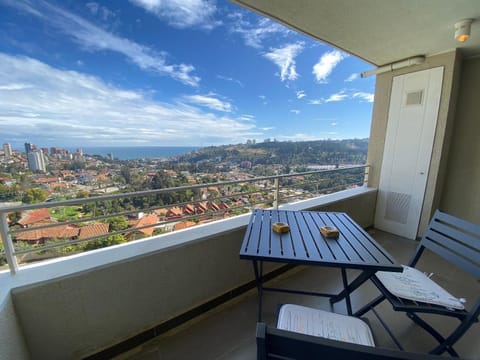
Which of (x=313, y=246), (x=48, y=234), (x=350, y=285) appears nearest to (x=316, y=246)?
(x=313, y=246)

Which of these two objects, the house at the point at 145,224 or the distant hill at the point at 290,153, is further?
the distant hill at the point at 290,153

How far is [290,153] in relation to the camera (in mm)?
3441

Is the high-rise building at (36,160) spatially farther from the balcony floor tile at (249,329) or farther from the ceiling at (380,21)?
the ceiling at (380,21)

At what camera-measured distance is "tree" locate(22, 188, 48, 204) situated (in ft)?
4.26

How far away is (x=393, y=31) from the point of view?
2008 millimetres

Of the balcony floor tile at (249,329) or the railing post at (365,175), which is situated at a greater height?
the railing post at (365,175)

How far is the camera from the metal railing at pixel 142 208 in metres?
1.16

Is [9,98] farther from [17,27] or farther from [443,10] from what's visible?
[443,10]

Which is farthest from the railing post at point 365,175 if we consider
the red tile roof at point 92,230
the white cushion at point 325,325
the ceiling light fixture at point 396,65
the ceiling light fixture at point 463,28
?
the red tile roof at point 92,230

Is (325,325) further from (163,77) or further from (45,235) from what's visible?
(163,77)

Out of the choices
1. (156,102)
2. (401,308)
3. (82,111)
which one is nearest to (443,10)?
(401,308)

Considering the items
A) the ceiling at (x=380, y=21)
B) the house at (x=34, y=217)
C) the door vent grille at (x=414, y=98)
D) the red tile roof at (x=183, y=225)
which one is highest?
the ceiling at (x=380, y=21)

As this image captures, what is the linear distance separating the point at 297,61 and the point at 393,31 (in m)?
3.52

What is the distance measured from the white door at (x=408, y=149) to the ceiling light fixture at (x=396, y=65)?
149mm
